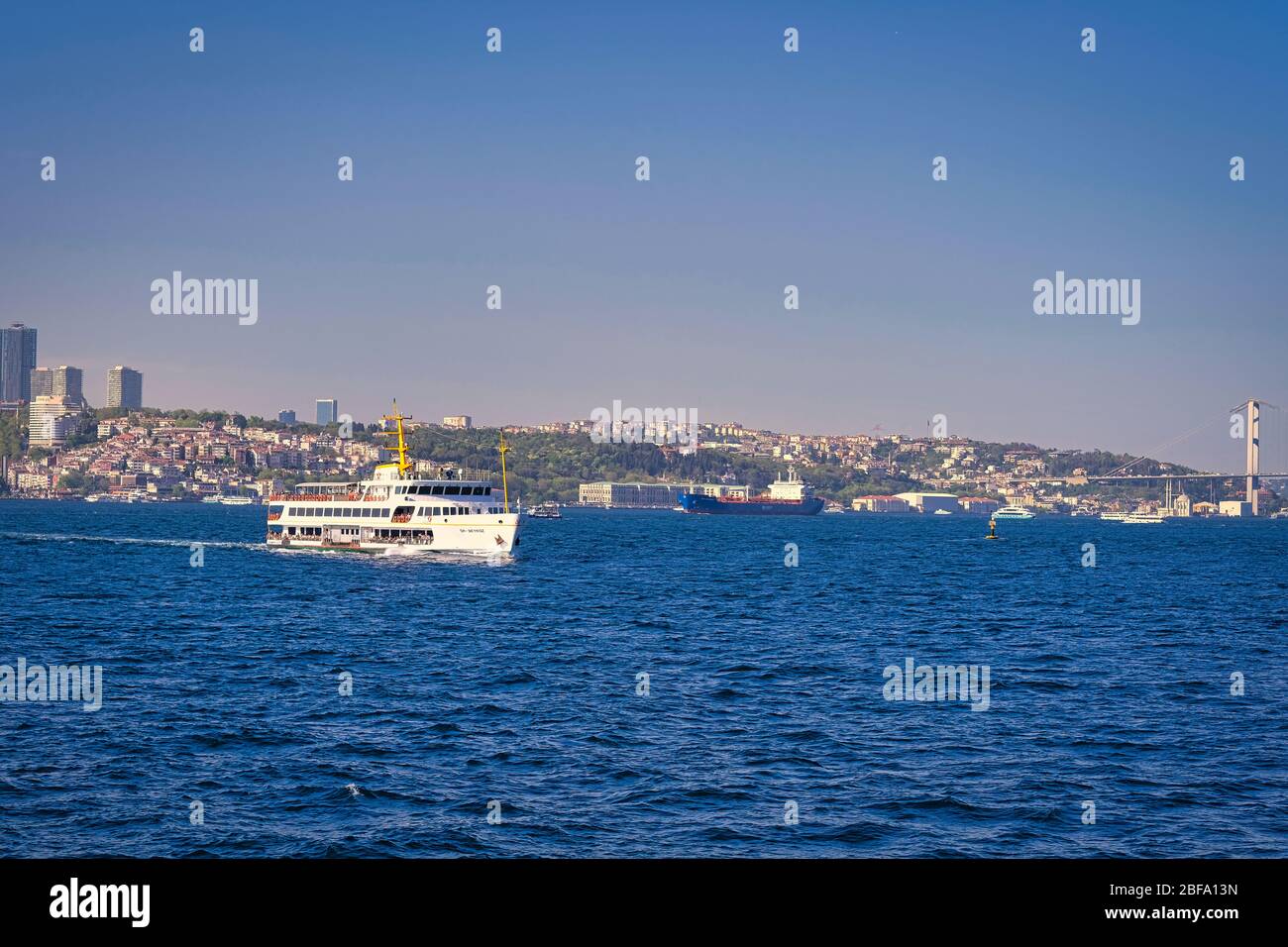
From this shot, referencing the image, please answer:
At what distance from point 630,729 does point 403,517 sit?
65.5m

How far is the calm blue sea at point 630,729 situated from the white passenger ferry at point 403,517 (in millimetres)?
26393

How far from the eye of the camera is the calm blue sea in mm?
17703

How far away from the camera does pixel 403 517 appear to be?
88312mm

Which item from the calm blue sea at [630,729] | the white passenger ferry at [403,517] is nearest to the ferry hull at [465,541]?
the white passenger ferry at [403,517]

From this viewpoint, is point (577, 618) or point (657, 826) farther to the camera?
point (577, 618)

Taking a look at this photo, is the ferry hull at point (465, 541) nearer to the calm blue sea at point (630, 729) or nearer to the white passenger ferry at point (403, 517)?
the white passenger ferry at point (403, 517)

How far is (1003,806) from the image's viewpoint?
19281 millimetres

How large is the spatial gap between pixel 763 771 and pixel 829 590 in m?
46.7

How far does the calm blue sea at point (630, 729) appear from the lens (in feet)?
58.1

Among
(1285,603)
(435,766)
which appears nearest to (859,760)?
(435,766)

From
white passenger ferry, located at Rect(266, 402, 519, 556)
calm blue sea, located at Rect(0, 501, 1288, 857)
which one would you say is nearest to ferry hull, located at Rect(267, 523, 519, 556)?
white passenger ferry, located at Rect(266, 402, 519, 556)

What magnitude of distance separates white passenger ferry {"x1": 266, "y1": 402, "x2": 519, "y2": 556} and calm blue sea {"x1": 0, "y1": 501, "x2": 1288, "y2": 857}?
26393 millimetres

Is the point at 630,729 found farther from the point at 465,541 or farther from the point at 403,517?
the point at 403,517
